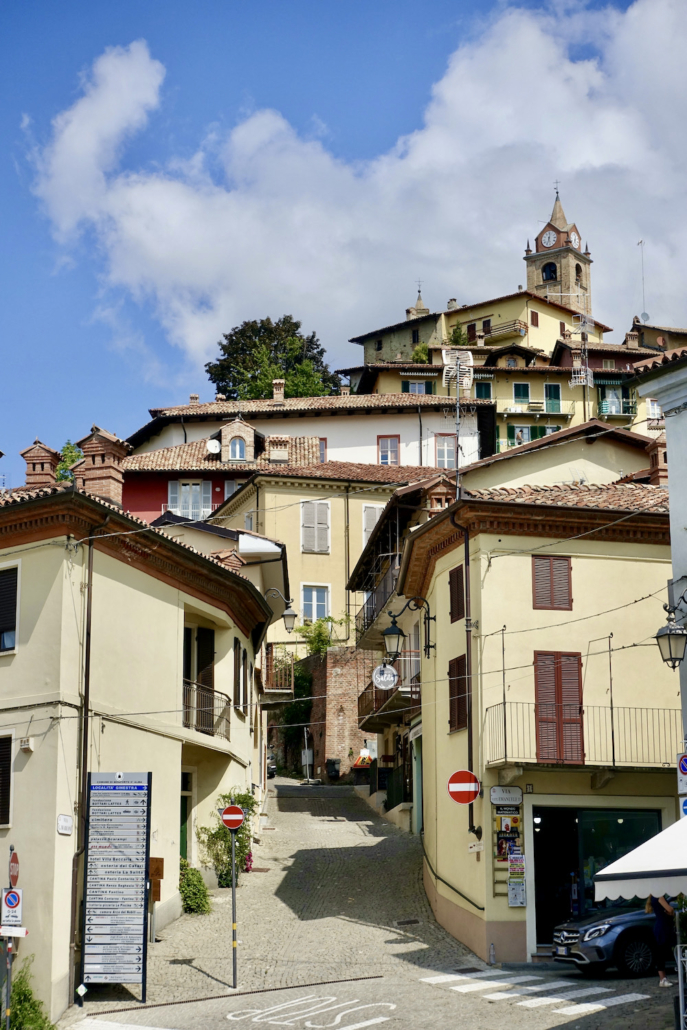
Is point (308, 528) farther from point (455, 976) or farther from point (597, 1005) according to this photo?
point (597, 1005)

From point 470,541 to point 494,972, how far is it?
26.4 ft

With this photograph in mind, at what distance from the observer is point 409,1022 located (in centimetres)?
1708

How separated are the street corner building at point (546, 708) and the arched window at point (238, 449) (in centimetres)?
3638

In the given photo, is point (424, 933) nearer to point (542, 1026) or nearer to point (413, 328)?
point (542, 1026)

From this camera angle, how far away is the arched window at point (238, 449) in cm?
6106

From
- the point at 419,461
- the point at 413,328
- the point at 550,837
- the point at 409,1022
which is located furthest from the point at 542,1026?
the point at 413,328

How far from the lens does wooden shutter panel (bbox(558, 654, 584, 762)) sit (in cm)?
2323

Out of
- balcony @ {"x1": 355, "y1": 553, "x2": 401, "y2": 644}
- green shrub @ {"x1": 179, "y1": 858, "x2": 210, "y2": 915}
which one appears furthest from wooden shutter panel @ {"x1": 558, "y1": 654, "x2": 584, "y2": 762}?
balcony @ {"x1": 355, "y1": 553, "x2": 401, "y2": 644}

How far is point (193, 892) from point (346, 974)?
19.3ft

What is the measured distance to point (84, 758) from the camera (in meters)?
21.2

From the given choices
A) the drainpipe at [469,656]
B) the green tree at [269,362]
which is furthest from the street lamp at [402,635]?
the green tree at [269,362]

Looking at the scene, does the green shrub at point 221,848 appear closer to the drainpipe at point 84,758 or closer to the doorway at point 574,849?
the drainpipe at point 84,758

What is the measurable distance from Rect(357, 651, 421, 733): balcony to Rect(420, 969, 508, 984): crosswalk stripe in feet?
37.5

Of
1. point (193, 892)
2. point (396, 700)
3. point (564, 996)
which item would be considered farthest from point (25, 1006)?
point (396, 700)
